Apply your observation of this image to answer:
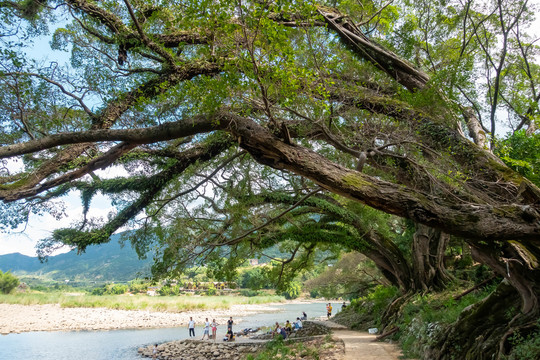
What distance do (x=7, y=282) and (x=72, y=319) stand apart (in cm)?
2287

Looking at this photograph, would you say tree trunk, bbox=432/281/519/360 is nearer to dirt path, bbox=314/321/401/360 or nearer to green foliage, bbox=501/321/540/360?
green foliage, bbox=501/321/540/360

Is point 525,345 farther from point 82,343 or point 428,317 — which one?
point 82,343

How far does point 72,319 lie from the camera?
2730 centimetres

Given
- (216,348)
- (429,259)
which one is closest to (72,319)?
(216,348)

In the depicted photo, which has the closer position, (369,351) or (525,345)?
(525,345)

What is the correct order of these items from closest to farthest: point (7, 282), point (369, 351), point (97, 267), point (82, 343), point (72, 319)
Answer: point (369, 351), point (82, 343), point (72, 319), point (7, 282), point (97, 267)

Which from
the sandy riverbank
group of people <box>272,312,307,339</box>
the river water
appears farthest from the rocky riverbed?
the sandy riverbank

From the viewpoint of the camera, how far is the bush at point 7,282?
138 ft

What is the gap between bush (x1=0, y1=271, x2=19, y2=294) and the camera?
138 ft

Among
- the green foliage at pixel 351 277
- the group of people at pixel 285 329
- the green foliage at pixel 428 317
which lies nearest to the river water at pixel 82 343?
the group of people at pixel 285 329

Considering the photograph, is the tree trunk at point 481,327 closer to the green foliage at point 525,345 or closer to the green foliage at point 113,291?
the green foliage at point 525,345

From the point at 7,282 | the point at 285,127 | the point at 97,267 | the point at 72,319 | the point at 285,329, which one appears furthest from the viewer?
the point at 97,267

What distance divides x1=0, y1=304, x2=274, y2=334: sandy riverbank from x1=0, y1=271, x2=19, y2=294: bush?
42.2 feet

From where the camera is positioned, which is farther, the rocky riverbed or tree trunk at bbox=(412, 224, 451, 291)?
the rocky riverbed
